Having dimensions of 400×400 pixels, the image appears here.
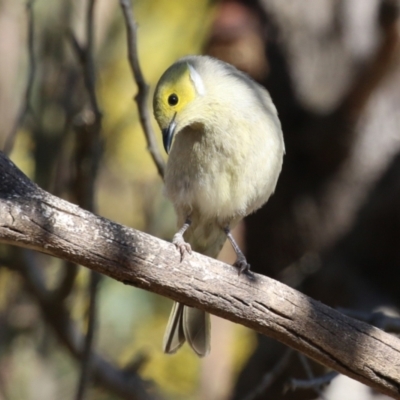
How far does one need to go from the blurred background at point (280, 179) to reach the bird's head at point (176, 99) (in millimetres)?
1094

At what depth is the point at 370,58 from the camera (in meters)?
5.93

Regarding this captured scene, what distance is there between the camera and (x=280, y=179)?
6.11 m

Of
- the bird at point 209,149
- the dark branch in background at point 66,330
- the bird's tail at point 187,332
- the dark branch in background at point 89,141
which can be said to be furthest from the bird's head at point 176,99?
the dark branch in background at point 66,330

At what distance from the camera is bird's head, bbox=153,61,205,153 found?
3650mm

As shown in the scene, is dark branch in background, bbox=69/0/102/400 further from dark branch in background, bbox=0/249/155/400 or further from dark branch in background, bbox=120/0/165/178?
dark branch in background, bbox=0/249/155/400

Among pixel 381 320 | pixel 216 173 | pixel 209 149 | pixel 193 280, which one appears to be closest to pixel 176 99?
pixel 209 149

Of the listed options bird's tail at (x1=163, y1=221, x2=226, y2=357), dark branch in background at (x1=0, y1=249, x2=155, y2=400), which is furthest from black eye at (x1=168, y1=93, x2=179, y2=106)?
dark branch in background at (x1=0, y1=249, x2=155, y2=400)

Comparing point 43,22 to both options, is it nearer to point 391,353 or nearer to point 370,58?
point 370,58

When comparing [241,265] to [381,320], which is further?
[381,320]

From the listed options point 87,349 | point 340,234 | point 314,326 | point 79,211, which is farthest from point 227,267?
point 340,234

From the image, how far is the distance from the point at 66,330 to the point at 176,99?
1.54 m

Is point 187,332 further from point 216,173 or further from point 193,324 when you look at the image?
point 216,173

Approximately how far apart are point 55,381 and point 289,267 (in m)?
1.93

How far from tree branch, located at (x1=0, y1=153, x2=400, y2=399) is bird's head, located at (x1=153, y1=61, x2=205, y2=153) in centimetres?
97
